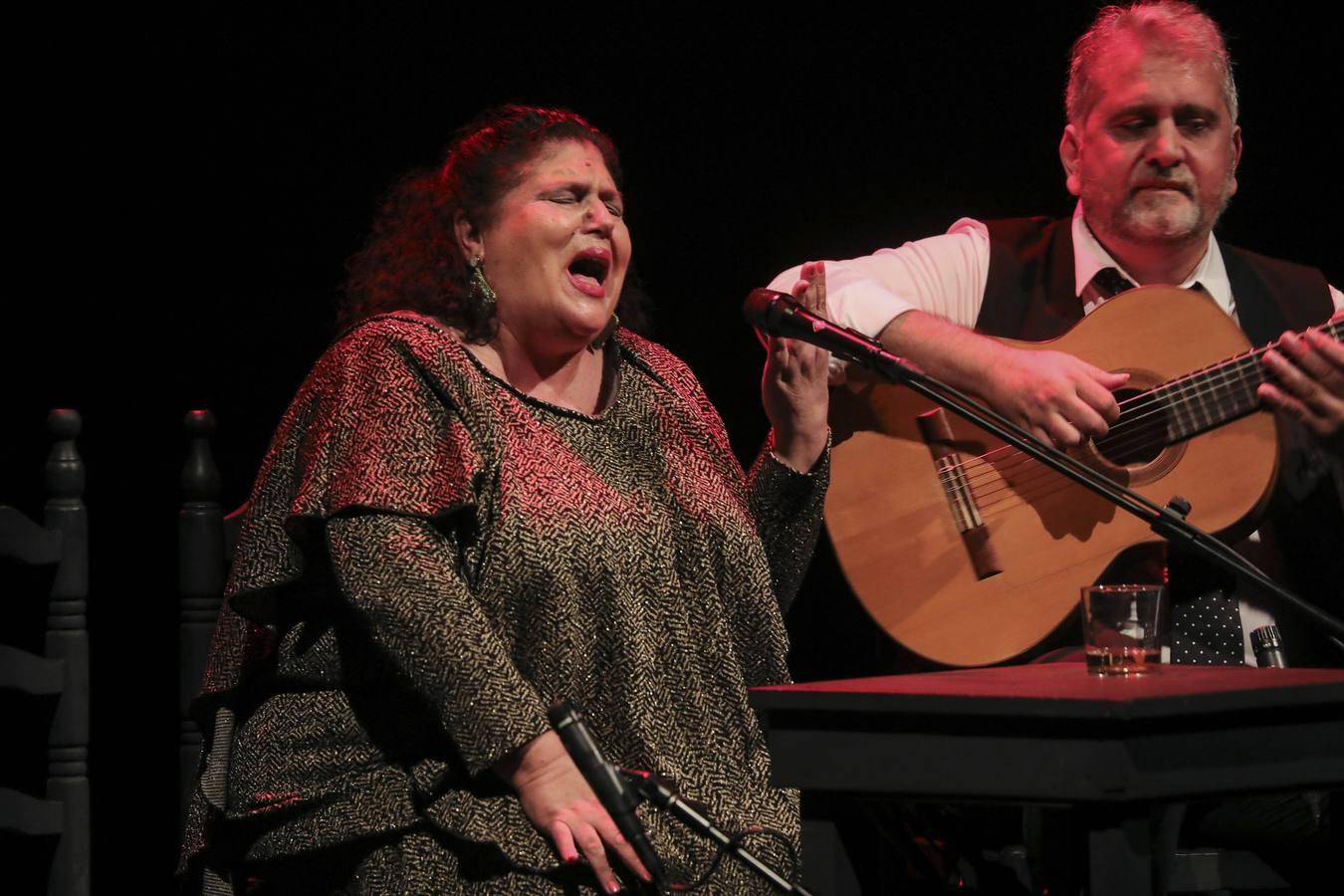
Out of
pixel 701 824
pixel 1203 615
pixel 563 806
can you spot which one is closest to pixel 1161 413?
pixel 1203 615

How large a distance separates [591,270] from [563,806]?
0.90m

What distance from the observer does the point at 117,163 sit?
3.37 m

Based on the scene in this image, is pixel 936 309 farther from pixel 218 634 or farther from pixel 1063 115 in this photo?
pixel 218 634

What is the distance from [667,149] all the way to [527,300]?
1234 mm

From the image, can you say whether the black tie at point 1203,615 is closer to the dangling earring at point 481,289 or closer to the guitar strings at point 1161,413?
the guitar strings at point 1161,413

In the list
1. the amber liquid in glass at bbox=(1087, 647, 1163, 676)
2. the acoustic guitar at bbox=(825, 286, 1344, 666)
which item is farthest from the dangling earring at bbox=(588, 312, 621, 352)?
the amber liquid in glass at bbox=(1087, 647, 1163, 676)

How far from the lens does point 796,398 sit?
2.70 m

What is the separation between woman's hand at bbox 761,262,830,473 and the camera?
265 cm

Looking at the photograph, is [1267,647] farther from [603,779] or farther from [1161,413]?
[603,779]

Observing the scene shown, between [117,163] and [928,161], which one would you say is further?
[928,161]

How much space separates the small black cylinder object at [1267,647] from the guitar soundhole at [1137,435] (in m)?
0.35

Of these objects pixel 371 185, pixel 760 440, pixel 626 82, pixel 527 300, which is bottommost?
pixel 760 440

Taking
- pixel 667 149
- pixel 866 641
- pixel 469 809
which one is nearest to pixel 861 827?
pixel 469 809

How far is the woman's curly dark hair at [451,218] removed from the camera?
101 inches
